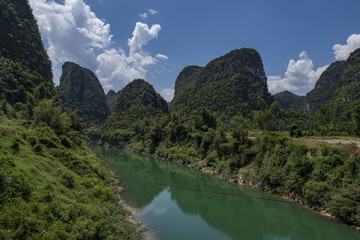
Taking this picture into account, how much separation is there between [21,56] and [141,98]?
5262cm

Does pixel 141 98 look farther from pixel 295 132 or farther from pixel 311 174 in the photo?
pixel 311 174

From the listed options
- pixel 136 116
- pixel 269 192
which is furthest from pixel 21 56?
pixel 269 192

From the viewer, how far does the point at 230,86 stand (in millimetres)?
89438

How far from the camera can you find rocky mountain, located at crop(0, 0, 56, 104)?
39125 mm

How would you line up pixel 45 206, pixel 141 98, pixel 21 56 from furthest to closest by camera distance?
1. pixel 141 98
2. pixel 21 56
3. pixel 45 206

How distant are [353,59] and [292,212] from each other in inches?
4041

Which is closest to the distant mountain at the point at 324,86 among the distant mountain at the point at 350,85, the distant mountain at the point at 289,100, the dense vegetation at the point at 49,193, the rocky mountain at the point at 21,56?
the distant mountain at the point at 289,100

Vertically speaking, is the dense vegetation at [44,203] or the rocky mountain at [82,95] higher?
the rocky mountain at [82,95]

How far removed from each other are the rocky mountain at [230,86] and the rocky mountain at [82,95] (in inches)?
2232

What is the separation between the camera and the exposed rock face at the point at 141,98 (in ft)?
316

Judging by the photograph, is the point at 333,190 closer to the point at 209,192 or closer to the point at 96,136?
the point at 209,192

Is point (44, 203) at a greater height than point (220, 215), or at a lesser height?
greater

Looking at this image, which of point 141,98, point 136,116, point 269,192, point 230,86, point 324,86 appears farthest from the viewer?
point 324,86

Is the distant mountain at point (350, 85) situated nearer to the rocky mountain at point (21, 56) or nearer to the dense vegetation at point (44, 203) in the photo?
the dense vegetation at point (44, 203)
